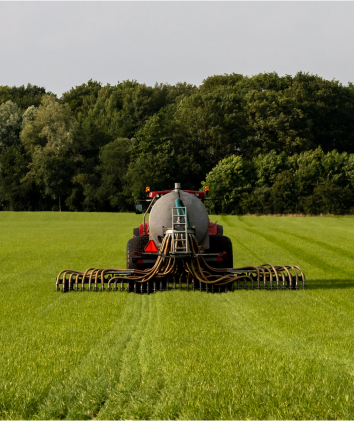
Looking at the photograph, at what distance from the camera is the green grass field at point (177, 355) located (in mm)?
4621

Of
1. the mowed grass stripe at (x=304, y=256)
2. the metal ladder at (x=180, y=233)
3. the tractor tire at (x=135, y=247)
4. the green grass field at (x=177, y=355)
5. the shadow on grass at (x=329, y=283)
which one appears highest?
the metal ladder at (x=180, y=233)

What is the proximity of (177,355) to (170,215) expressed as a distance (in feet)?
23.1

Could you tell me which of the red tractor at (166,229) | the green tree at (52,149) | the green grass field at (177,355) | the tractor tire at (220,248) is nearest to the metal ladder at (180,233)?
the red tractor at (166,229)

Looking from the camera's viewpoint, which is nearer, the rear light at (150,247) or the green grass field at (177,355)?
the green grass field at (177,355)

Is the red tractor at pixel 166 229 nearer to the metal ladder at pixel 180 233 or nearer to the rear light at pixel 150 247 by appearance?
the rear light at pixel 150 247

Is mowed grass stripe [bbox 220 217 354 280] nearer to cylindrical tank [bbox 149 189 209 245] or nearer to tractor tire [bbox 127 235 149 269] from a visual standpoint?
cylindrical tank [bbox 149 189 209 245]

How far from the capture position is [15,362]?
5871 millimetres

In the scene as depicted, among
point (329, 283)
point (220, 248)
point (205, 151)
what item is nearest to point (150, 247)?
point (220, 248)

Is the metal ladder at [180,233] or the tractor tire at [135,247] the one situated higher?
the metal ladder at [180,233]

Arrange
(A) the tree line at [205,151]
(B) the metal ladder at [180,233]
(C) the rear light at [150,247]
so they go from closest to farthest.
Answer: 1. (B) the metal ladder at [180,233]
2. (C) the rear light at [150,247]
3. (A) the tree line at [205,151]

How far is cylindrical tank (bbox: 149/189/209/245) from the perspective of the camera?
42.6 ft

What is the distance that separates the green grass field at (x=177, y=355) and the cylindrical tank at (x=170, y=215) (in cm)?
204

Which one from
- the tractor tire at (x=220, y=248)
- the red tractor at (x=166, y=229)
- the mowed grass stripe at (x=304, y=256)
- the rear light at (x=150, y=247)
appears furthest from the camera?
the mowed grass stripe at (x=304, y=256)

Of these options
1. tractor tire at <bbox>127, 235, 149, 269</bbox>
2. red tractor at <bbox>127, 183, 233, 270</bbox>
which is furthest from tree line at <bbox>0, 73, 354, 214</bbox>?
tractor tire at <bbox>127, 235, 149, 269</bbox>
